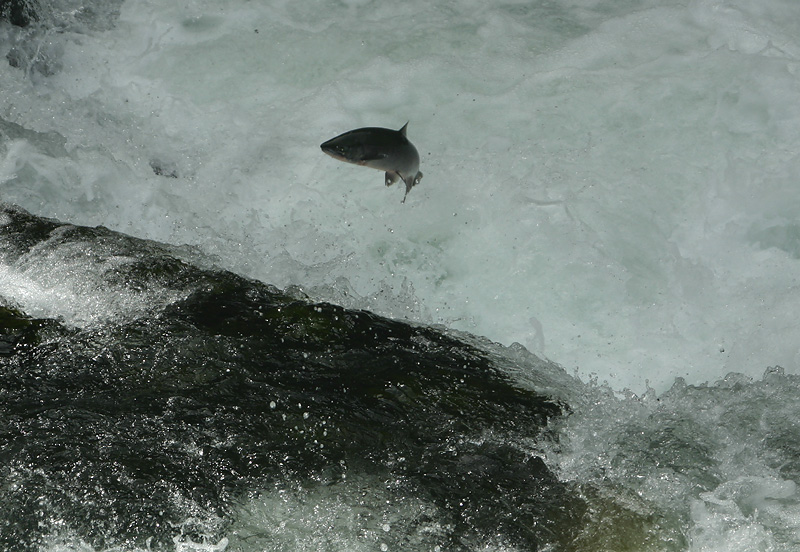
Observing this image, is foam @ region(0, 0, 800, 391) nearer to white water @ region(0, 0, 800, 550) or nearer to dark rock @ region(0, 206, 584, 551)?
white water @ region(0, 0, 800, 550)

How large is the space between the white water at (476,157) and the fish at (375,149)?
575 millimetres

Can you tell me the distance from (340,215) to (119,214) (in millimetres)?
1330

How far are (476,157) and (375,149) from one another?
75.2 inches

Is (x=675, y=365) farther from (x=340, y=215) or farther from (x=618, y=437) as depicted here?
(x=340, y=215)

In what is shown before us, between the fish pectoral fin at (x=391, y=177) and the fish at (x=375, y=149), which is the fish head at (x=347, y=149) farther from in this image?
the fish pectoral fin at (x=391, y=177)

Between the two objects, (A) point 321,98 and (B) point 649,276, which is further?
(A) point 321,98

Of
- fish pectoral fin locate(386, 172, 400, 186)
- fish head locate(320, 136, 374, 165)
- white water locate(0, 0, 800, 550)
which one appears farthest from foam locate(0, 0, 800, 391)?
fish head locate(320, 136, 374, 165)

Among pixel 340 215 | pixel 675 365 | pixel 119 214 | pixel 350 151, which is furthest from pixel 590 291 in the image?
pixel 119 214

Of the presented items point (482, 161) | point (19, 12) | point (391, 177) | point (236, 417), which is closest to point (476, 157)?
point (482, 161)

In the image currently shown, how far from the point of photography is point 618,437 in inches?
113

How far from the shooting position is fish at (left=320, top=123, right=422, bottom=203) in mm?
3307

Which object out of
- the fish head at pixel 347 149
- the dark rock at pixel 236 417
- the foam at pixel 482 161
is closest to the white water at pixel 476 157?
the foam at pixel 482 161

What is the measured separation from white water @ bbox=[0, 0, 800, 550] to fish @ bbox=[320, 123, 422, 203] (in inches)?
22.6

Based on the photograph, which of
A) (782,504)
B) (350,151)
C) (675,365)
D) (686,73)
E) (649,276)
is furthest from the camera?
(686,73)
